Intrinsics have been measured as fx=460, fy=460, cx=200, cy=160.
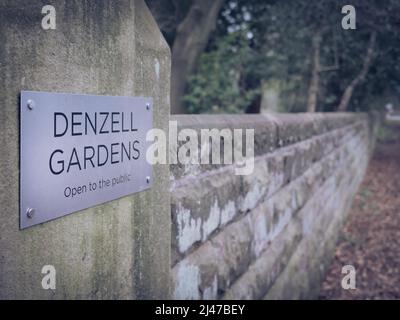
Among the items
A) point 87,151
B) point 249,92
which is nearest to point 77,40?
point 87,151

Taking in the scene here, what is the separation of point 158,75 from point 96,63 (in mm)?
344

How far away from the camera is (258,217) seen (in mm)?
2568

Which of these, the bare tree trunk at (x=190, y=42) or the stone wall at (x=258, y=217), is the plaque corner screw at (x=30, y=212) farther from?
the bare tree trunk at (x=190, y=42)

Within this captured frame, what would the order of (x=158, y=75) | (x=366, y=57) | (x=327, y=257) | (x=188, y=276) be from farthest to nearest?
1. (x=366, y=57)
2. (x=327, y=257)
3. (x=188, y=276)
4. (x=158, y=75)

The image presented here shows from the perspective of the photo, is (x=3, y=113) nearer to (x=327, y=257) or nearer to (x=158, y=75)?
(x=158, y=75)

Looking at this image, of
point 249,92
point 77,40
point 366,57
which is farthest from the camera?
point 366,57

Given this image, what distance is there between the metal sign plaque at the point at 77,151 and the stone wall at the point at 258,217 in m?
0.36

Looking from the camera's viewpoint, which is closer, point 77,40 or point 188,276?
point 77,40

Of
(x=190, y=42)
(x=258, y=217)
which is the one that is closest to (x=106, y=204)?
(x=258, y=217)

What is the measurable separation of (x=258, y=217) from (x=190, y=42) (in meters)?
6.02

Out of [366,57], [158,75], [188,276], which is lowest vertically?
[188,276]

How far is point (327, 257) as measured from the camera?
507cm

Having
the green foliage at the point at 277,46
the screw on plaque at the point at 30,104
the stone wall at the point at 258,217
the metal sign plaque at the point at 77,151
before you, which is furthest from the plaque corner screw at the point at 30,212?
the green foliage at the point at 277,46

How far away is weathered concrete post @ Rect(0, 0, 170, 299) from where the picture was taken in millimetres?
972
